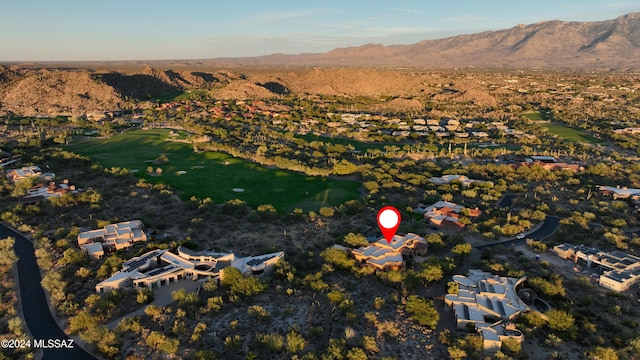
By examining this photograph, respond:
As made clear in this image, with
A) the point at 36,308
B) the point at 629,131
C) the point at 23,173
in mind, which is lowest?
the point at 36,308

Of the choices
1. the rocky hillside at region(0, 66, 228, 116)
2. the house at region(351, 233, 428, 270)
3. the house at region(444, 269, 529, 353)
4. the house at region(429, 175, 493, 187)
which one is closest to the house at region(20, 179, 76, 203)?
the house at region(351, 233, 428, 270)

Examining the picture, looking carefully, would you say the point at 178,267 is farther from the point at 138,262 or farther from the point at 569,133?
the point at 569,133

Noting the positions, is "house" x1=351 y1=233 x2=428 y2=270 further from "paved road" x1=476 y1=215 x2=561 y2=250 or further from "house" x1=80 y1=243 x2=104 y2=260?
"house" x1=80 y1=243 x2=104 y2=260

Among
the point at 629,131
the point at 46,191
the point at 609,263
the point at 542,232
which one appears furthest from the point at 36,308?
the point at 629,131

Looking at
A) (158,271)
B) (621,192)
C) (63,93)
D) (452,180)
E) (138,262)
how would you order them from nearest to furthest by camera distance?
(158,271), (138,262), (621,192), (452,180), (63,93)

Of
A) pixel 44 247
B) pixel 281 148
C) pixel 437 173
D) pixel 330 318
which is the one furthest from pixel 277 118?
pixel 330 318

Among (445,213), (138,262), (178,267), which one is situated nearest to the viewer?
(178,267)

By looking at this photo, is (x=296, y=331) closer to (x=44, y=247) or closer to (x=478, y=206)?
(x=44, y=247)

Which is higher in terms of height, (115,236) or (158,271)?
(115,236)
